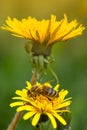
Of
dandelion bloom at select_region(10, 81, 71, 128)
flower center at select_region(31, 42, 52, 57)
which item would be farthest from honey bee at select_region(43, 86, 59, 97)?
flower center at select_region(31, 42, 52, 57)

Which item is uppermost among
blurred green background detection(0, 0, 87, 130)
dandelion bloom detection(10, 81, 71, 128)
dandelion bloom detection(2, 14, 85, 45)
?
blurred green background detection(0, 0, 87, 130)

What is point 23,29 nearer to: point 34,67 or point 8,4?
point 34,67

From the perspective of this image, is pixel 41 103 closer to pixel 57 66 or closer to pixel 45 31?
pixel 45 31

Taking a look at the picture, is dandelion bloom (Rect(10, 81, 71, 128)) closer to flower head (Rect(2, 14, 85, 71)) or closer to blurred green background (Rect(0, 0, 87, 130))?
flower head (Rect(2, 14, 85, 71))

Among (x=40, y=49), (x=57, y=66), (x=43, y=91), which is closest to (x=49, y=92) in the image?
(x=43, y=91)

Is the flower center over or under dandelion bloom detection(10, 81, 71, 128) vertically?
over

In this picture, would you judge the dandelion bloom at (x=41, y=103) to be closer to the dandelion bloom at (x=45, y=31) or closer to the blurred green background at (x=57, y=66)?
the dandelion bloom at (x=45, y=31)

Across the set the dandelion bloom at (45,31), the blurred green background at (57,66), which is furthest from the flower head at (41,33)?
the blurred green background at (57,66)
